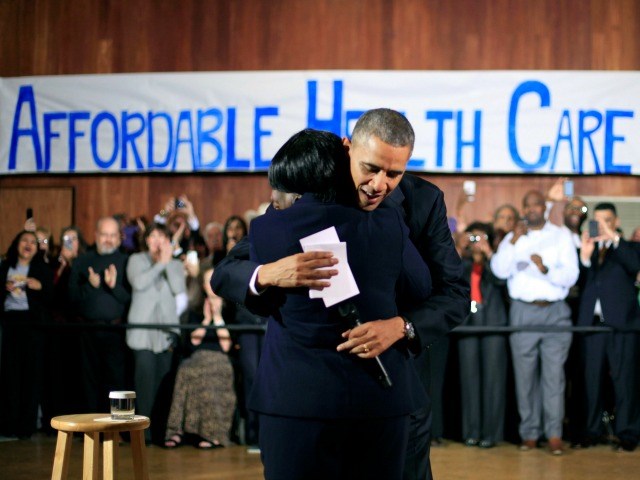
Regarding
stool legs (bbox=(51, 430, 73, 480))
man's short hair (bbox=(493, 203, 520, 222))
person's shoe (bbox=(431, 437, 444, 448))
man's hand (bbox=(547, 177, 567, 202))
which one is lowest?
person's shoe (bbox=(431, 437, 444, 448))

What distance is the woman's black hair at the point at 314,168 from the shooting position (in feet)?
7.34

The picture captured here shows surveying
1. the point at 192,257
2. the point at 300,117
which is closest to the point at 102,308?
the point at 192,257

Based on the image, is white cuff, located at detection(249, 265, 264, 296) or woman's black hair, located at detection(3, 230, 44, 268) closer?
white cuff, located at detection(249, 265, 264, 296)

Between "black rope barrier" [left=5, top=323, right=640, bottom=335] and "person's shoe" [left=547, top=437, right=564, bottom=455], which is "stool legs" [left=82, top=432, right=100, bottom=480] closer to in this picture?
"black rope barrier" [left=5, top=323, right=640, bottom=335]

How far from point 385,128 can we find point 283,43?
6.62 meters

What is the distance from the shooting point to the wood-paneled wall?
8461 mm

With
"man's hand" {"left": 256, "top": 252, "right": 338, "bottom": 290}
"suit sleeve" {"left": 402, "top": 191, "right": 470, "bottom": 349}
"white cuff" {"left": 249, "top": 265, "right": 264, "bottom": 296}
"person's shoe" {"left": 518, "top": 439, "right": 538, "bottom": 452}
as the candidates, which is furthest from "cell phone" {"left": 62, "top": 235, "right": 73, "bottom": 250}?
"man's hand" {"left": 256, "top": 252, "right": 338, "bottom": 290}

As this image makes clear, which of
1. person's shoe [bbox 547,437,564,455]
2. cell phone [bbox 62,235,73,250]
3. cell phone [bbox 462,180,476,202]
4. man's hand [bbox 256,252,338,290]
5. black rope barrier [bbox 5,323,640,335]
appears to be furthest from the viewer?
cell phone [bbox 462,180,476,202]

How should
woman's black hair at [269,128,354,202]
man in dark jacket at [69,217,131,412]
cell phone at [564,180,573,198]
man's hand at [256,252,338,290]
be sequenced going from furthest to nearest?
cell phone at [564,180,573,198]
man in dark jacket at [69,217,131,412]
woman's black hair at [269,128,354,202]
man's hand at [256,252,338,290]

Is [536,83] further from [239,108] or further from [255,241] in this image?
[255,241]

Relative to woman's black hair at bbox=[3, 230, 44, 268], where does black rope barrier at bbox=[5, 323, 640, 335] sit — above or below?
below

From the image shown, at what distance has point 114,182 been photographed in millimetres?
8797

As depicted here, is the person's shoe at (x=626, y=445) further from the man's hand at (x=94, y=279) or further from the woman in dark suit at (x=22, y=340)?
the woman in dark suit at (x=22, y=340)

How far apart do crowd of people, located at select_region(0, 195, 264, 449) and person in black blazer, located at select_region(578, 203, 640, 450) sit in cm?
249
